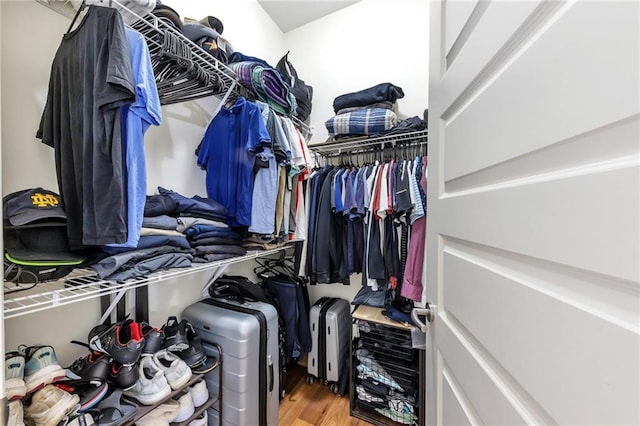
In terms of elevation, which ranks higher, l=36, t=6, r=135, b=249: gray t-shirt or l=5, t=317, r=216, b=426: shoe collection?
l=36, t=6, r=135, b=249: gray t-shirt

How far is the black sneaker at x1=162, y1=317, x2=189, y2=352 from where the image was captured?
3.29ft

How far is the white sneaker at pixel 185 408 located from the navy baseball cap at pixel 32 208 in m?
0.80

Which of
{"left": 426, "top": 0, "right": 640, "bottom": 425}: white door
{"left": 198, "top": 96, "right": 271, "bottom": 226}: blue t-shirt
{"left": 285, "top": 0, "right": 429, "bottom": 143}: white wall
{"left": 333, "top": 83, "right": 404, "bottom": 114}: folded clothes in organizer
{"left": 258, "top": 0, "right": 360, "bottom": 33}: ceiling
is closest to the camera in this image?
{"left": 426, "top": 0, "right": 640, "bottom": 425}: white door

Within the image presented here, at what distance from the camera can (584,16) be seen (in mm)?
281

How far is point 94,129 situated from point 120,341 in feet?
2.41

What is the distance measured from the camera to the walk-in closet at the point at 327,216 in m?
0.29

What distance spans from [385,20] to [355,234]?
1.66 metres

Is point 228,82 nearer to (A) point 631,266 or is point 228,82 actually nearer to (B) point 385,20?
(B) point 385,20

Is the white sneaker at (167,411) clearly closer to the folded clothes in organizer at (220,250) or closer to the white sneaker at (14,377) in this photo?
the white sneaker at (14,377)

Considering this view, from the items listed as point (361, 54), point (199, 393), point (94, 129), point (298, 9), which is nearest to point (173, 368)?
point (199, 393)

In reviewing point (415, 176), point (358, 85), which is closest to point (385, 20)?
point (358, 85)

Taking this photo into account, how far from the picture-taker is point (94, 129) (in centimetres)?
68

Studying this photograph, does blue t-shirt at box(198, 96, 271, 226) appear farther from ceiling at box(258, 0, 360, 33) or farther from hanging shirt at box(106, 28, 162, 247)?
ceiling at box(258, 0, 360, 33)

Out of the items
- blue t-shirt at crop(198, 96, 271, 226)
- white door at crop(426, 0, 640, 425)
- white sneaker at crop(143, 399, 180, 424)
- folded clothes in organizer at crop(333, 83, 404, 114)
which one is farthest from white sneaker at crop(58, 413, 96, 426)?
folded clothes in organizer at crop(333, 83, 404, 114)
